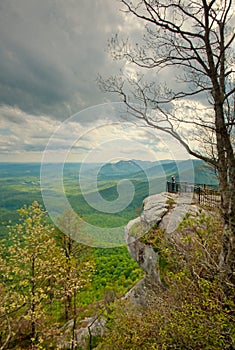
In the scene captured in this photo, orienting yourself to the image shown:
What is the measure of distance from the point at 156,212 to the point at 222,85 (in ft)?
23.3

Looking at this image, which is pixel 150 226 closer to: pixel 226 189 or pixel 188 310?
pixel 226 189

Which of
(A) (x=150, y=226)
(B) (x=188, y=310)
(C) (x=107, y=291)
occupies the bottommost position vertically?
(C) (x=107, y=291)

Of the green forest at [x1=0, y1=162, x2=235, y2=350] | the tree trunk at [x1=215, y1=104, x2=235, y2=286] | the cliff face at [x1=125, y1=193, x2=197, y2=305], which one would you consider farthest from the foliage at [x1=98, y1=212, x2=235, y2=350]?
the cliff face at [x1=125, y1=193, x2=197, y2=305]

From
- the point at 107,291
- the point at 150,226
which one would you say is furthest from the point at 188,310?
the point at 107,291

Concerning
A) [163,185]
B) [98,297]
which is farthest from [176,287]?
[98,297]

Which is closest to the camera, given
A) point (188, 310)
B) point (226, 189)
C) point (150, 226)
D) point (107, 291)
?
point (188, 310)

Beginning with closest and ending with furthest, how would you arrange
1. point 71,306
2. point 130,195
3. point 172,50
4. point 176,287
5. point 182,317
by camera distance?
point 182,317 → point 176,287 → point 172,50 → point 130,195 → point 71,306

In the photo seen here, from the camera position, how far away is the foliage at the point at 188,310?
4.32 metres

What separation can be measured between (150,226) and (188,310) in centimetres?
680

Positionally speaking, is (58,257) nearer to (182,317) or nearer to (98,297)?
(182,317)

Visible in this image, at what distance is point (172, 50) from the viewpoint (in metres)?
6.98

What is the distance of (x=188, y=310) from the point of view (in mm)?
4938

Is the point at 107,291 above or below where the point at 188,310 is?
below

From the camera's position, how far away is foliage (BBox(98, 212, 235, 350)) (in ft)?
14.2
